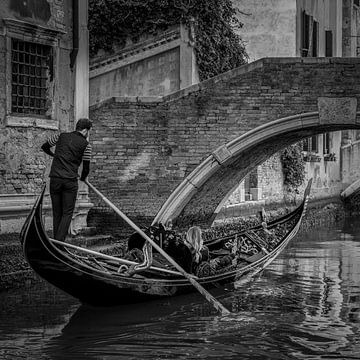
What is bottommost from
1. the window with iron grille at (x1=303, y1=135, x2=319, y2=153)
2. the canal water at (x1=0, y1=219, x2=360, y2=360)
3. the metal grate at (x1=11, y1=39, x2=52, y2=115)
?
the canal water at (x1=0, y1=219, x2=360, y2=360)

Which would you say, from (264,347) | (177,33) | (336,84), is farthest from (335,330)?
(177,33)

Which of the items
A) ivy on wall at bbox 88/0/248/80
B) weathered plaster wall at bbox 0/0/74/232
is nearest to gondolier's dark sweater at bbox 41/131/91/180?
weathered plaster wall at bbox 0/0/74/232

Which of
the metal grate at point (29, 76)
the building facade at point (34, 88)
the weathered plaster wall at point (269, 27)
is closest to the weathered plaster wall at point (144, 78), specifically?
the building facade at point (34, 88)

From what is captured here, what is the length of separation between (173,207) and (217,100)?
51.3 inches

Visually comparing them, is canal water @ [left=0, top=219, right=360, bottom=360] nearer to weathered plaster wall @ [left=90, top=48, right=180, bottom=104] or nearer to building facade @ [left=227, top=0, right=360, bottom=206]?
weathered plaster wall @ [left=90, top=48, right=180, bottom=104]

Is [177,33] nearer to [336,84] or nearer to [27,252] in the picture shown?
[336,84]

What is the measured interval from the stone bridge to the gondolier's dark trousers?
3545 millimetres

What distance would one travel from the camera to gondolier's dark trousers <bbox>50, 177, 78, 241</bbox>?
793 centimetres

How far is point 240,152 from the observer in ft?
38.0

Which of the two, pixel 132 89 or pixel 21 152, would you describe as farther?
pixel 132 89

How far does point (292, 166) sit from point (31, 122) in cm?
736

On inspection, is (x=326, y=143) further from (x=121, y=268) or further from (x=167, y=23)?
(x=121, y=268)

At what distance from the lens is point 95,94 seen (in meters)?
13.8

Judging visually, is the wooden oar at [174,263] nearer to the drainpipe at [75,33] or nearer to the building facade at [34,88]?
the building facade at [34,88]
